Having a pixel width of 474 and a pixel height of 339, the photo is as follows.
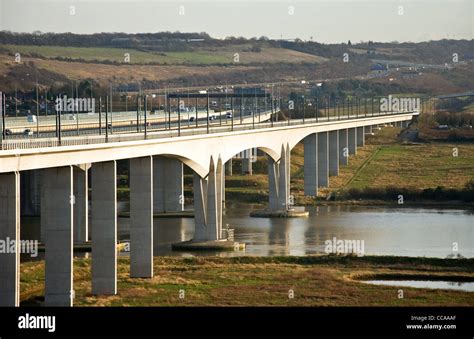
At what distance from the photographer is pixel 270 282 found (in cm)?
6059

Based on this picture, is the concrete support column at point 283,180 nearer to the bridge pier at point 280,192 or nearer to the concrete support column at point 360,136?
the bridge pier at point 280,192

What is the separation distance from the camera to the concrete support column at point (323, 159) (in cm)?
11562

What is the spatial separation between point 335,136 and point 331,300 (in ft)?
241

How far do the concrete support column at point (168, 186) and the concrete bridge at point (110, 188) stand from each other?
2.7 inches

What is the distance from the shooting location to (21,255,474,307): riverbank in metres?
55.5

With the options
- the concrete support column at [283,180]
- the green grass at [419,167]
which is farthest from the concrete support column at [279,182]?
the green grass at [419,167]

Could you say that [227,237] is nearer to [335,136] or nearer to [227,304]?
[227,304]

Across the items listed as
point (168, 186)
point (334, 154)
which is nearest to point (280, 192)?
point (168, 186)

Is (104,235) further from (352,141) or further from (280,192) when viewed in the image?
(352,141)

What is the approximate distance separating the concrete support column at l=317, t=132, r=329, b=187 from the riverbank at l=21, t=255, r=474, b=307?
46.3 metres

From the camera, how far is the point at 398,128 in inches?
6481
